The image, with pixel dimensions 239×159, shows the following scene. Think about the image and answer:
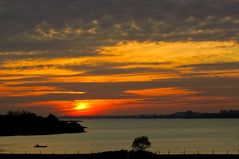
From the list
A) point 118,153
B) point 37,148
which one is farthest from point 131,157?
point 37,148

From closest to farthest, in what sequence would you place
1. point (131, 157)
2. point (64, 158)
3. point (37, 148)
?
point (131, 157)
point (64, 158)
point (37, 148)

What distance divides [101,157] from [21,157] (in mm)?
13991

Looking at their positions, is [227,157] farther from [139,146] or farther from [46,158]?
[46,158]

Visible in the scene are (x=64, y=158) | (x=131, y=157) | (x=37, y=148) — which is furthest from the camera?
(x=37, y=148)

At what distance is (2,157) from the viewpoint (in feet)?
265

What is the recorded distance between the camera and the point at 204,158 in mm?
75812

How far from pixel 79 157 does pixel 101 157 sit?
5867 mm

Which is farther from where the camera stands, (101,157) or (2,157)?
(2,157)

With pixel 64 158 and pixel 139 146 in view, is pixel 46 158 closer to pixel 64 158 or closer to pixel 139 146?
pixel 64 158

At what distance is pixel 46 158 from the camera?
260 ft

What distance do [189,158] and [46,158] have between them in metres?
20.8

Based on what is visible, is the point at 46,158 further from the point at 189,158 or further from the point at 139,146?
the point at 189,158

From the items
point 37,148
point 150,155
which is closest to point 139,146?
point 150,155

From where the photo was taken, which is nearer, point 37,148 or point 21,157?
point 21,157
